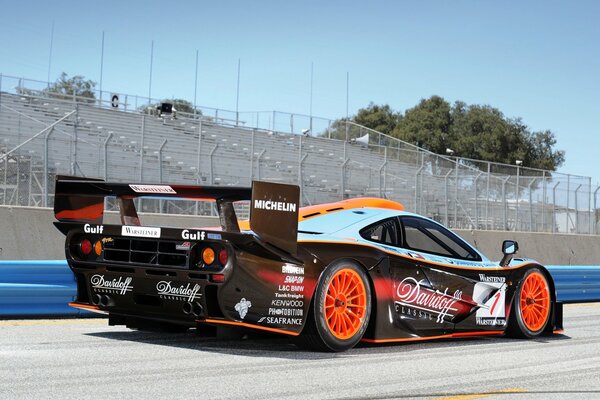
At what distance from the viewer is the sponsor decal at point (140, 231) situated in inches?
270

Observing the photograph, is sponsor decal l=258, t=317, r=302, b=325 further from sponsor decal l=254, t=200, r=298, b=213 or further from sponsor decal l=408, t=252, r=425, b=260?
sponsor decal l=408, t=252, r=425, b=260

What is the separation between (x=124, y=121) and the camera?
34.4 metres

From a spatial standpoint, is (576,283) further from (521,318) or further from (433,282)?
(433,282)

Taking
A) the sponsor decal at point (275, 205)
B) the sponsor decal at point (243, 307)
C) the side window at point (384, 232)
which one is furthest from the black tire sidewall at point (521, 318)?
the sponsor decal at point (243, 307)

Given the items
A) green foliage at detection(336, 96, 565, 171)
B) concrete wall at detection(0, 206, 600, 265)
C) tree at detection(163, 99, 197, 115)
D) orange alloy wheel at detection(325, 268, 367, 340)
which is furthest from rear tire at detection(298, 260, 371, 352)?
green foliage at detection(336, 96, 565, 171)

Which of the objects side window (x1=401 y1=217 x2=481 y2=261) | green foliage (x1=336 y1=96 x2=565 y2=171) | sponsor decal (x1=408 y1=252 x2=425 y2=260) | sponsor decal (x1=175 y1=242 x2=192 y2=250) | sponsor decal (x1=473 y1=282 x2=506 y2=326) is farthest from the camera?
green foliage (x1=336 y1=96 x2=565 y2=171)

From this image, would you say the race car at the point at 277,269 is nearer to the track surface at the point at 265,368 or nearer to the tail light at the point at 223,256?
the tail light at the point at 223,256

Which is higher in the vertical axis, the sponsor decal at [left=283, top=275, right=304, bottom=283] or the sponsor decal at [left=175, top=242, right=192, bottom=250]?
the sponsor decal at [left=175, top=242, right=192, bottom=250]

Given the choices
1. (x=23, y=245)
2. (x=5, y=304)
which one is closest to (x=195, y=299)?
(x=5, y=304)

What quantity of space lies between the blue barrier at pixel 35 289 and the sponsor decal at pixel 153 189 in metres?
2.87

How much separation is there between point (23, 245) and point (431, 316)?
8.56 meters

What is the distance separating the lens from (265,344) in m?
7.73

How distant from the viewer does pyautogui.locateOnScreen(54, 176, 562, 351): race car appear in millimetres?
6660

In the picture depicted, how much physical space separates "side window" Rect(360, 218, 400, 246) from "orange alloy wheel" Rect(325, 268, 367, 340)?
20.6 inches
